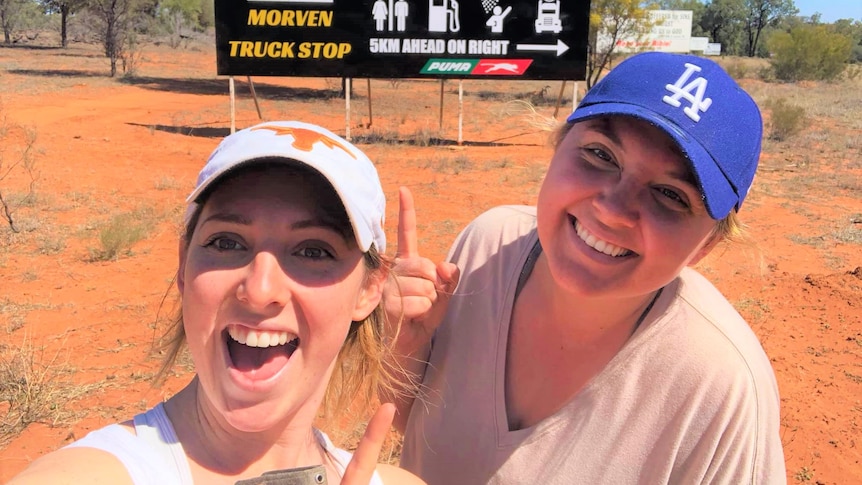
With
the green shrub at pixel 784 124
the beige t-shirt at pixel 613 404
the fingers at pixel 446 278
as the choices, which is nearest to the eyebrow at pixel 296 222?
the fingers at pixel 446 278

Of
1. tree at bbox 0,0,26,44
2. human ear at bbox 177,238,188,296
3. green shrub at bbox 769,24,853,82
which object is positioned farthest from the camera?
tree at bbox 0,0,26,44

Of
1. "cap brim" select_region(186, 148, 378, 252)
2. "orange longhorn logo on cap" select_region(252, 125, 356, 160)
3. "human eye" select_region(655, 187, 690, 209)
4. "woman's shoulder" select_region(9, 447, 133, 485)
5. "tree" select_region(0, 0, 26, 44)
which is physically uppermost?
"tree" select_region(0, 0, 26, 44)

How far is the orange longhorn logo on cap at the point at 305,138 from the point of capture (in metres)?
1.39

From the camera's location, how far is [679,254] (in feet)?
5.29

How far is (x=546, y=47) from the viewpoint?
495 inches

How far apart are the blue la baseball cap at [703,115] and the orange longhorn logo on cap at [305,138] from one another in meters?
0.61

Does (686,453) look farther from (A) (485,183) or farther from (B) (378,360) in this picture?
(A) (485,183)

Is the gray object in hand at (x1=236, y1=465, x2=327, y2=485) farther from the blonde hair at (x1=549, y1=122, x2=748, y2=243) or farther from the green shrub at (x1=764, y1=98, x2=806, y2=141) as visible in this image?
the green shrub at (x1=764, y1=98, x2=806, y2=141)

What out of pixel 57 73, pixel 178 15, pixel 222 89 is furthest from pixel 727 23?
pixel 57 73

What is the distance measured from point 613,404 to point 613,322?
0.22 m

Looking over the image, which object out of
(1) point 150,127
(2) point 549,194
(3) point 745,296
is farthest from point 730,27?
(2) point 549,194

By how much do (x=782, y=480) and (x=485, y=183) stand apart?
9213 mm

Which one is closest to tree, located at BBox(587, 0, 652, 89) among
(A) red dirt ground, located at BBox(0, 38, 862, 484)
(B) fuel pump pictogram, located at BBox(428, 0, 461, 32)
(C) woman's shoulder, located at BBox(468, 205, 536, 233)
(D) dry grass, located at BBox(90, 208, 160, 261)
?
(A) red dirt ground, located at BBox(0, 38, 862, 484)

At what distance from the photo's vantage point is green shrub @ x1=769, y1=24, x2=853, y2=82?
3406 centimetres
